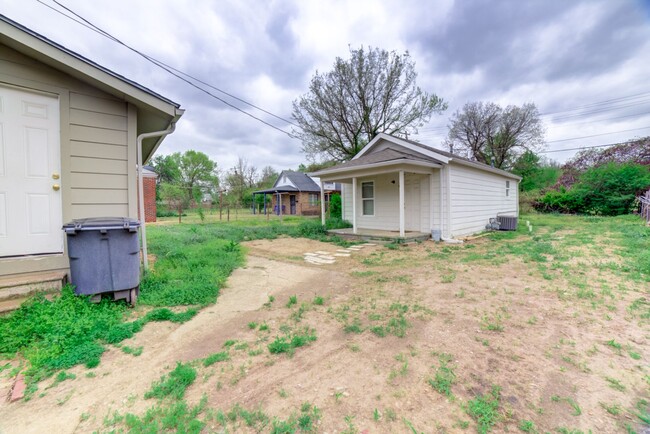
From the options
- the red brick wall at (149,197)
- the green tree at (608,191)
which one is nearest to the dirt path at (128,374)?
the red brick wall at (149,197)

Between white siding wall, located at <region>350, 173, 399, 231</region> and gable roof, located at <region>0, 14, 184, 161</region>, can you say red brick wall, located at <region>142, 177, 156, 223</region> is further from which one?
gable roof, located at <region>0, 14, 184, 161</region>

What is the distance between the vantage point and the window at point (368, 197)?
11000 millimetres

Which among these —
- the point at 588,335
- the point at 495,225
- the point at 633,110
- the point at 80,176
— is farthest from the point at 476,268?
the point at 633,110

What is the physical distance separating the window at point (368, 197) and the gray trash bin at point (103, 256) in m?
8.84

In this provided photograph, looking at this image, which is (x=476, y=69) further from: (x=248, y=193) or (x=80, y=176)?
(x=248, y=193)

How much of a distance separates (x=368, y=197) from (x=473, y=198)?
3969 millimetres

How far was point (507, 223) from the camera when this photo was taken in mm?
11461

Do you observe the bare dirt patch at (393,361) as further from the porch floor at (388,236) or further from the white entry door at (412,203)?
the white entry door at (412,203)

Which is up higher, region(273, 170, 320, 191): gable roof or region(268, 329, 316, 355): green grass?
region(273, 170, 320, 191): gable roof

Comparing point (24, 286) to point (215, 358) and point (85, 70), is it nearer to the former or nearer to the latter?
point (215, 358)

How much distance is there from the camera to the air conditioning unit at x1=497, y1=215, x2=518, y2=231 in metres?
11.4

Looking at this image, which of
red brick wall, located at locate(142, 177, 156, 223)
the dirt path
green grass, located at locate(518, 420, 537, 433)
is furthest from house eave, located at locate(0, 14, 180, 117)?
red brick wall, located at locate(142, 177, 156, 223)

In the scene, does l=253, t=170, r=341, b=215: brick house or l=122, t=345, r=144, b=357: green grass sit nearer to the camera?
l=122, t=345, r=144, b=357: green grass

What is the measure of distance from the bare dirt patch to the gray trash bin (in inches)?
30.6
